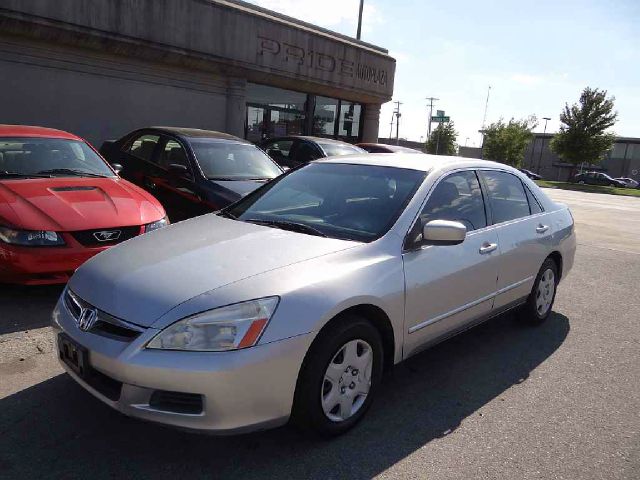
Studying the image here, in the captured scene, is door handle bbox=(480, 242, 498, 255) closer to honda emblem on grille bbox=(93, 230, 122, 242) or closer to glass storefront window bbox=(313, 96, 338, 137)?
honda emblem on grille bbox=(93, 230, 122, 242)

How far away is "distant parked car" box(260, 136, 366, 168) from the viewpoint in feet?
32.8

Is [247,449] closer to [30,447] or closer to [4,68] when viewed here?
[30,447]

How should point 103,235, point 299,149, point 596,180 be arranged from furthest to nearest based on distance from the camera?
point 596,180 < point 299,149 < point 103,235

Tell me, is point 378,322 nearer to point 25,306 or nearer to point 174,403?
point 174,403

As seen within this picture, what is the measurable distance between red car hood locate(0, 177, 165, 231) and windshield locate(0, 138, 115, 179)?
0.96ft

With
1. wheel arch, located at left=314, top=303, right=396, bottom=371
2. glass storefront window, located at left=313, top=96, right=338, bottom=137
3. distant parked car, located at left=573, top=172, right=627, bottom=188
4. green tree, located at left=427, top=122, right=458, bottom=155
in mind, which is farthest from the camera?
green tree, located at left=427, top=122, right=458, bottom=155

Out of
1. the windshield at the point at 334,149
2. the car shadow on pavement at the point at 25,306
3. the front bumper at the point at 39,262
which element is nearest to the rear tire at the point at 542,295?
the front bumper at the point at 39,262

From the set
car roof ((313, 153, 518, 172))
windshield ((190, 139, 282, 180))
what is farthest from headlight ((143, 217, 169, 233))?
car roof ((313, 153, 518, 172))

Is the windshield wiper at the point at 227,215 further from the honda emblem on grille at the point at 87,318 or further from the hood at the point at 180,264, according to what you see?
the honda emblem on grille at the point at 87,318

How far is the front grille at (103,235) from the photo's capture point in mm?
4320

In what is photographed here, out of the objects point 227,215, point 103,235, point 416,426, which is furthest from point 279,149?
point 416,426

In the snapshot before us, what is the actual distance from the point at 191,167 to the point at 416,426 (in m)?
4.68

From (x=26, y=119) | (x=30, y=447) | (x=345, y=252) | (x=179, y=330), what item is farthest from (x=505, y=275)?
(x=26, y=119)

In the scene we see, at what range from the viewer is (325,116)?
19.2 meters
